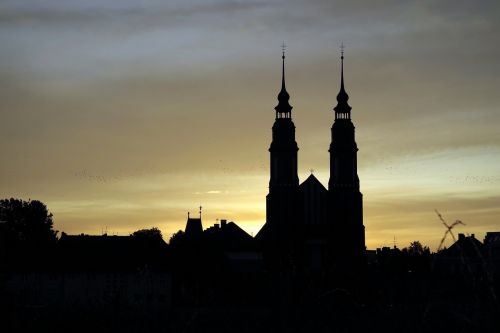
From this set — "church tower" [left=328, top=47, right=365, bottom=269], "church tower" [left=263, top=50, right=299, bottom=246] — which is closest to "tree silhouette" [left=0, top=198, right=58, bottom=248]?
"church tower" [left=263, top=50, right=299, bottom=246]

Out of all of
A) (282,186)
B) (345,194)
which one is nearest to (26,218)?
(282,186)

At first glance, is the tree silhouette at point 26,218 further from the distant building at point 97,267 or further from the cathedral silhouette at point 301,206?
the distant building at point 97,267

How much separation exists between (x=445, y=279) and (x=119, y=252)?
162ft

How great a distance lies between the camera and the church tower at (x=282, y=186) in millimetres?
96812

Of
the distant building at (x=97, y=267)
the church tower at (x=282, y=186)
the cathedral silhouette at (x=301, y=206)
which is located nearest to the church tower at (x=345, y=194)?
Answer: the cathedral silhouette at (x=301, y=206)

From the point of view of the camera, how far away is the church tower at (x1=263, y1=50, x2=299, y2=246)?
318ft

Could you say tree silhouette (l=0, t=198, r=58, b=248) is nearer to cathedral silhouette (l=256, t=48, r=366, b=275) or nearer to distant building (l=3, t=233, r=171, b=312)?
cathedral silhouette (l=256, t=48, r=366, b=275)

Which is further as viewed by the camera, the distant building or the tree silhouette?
the tree silhouette

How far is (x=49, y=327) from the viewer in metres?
18.8

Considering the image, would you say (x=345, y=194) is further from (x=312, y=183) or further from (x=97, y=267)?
(x=97, y=267)

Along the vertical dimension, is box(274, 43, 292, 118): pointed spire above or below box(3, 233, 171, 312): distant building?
above

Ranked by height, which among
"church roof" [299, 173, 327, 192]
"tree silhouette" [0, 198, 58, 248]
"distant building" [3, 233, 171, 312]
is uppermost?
"church roof" [299, 173, 327, 192]

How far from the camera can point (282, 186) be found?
9681cm

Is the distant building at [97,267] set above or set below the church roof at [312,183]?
below
